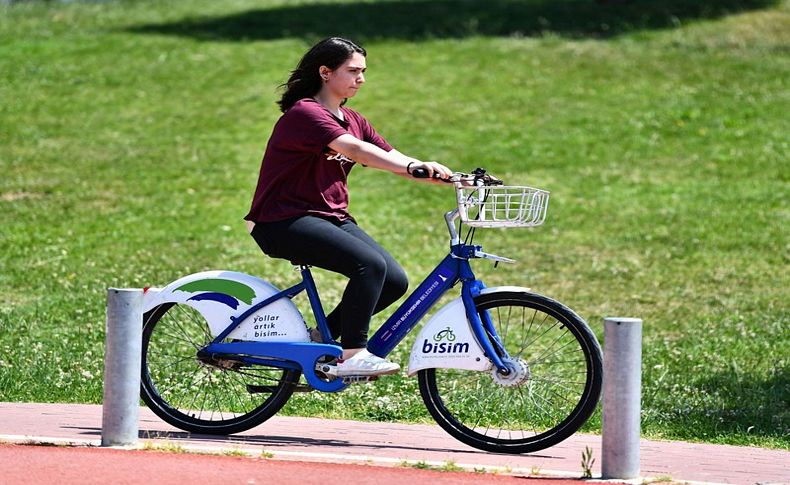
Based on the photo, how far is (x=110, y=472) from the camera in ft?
17.5

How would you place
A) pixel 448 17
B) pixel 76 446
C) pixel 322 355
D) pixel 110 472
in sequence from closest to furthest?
1. pixel 110 472
2. pixel 76 446
3. pixel 322 355
4. pixel 448 17

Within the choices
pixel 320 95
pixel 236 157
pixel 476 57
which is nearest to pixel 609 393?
pixel 320 95

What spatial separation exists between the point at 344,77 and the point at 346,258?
948 mm

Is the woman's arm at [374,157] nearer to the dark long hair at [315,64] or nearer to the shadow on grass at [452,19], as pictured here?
the dark long hair at [315,64]

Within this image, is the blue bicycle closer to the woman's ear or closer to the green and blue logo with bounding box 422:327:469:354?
the green and blue logo with bounding box 422:327:469:354

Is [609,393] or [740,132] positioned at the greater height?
[740,132]

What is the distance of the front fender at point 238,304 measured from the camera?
652cm

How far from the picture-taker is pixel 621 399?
551 cm

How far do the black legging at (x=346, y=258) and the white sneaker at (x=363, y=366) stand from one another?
0.20ft

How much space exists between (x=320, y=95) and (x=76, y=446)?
2.13m

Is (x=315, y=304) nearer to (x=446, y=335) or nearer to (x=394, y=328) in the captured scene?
(x=394, y=328)

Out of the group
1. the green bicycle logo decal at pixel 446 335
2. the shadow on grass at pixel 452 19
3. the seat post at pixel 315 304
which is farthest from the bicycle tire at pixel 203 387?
the shadow on grass at pixel 452 19

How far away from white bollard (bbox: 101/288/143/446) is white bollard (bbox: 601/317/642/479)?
219 cm

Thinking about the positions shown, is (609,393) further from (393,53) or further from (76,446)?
(393,53)
